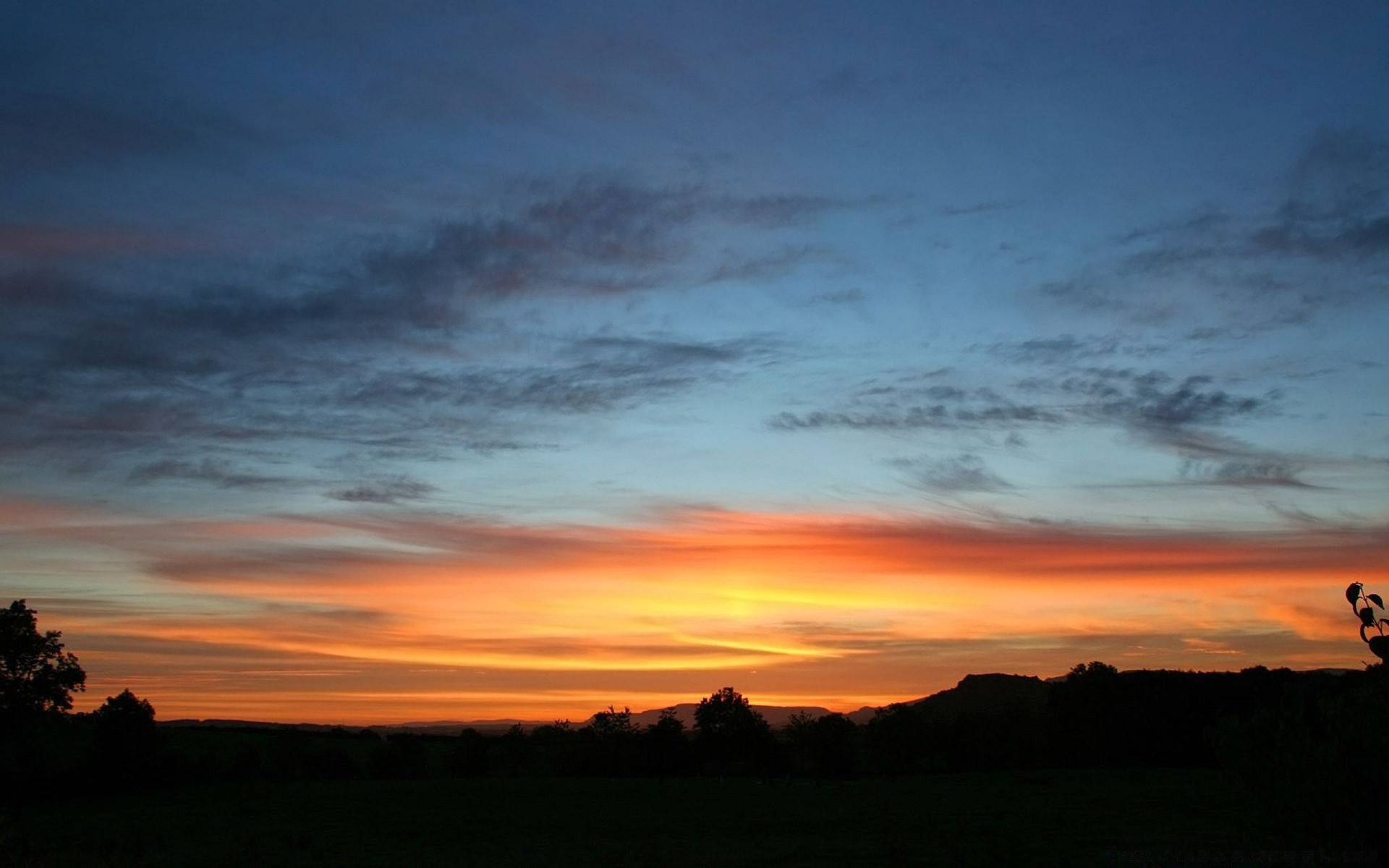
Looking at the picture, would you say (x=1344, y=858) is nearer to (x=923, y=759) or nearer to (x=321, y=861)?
(x=321, y=861)

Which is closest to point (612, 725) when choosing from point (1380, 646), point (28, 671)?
point (28, 671)

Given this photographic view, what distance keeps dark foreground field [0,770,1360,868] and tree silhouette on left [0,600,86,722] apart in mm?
5985

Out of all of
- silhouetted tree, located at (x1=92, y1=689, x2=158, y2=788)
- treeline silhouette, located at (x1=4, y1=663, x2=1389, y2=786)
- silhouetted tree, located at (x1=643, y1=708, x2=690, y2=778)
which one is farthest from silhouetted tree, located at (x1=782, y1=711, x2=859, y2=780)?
silhouetted tree, located at (x1=92, y1=689, x2=158, y2=788)

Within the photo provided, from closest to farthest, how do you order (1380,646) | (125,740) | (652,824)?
(1380,646) < (652,824) < (125,740)

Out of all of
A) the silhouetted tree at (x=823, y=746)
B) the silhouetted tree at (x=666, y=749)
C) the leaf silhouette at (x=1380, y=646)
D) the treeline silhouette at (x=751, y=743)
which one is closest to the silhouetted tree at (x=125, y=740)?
the treeline silhouette at (x=751, y=743)

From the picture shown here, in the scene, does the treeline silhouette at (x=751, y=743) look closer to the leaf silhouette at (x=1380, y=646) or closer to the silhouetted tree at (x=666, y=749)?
the silhouetted tree at (x=666, y=749)

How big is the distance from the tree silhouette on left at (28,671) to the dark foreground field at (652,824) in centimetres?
599

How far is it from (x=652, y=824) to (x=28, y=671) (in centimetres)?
4092

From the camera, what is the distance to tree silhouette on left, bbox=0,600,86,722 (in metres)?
60.0

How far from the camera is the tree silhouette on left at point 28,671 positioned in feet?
197

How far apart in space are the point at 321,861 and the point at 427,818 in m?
18.7

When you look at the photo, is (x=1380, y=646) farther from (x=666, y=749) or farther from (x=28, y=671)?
(x=666, y=749)

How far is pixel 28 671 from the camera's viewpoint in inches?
2392

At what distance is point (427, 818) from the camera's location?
163ft
